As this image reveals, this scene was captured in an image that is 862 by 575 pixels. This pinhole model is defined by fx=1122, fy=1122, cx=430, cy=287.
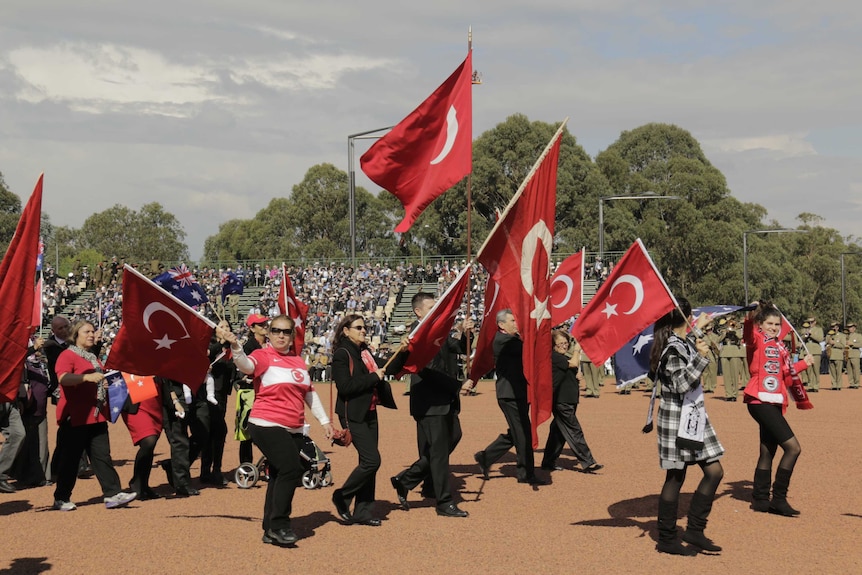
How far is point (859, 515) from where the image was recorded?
920 cm

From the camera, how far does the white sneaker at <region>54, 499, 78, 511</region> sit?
32.2 feet

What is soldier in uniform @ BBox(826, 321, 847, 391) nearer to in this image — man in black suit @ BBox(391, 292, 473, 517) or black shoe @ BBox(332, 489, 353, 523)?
man in black suit @ BBox(391, 292, 473, 517)

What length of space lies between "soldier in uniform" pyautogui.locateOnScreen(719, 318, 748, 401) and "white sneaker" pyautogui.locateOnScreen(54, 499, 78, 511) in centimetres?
1661

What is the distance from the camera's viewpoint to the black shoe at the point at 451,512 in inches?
368

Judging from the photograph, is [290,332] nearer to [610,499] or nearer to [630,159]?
[610,499]

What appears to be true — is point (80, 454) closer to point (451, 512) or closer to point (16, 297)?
point (16, 297)

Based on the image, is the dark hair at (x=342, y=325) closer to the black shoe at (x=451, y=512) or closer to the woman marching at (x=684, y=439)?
the black shoe at (x=451, y=512)

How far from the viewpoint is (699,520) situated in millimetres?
7922

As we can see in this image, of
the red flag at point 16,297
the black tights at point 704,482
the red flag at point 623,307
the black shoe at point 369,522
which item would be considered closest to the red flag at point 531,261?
the red flag at point 623,307

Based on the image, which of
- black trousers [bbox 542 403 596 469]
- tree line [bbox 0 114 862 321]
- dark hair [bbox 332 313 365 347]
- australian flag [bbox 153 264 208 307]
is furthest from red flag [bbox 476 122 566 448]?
tree line [bbox 0 114 862 321]

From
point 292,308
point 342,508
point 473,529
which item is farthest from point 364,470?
point 292,308

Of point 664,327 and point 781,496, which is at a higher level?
point 664,327

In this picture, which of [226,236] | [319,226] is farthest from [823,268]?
[226,236]

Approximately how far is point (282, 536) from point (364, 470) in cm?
105
